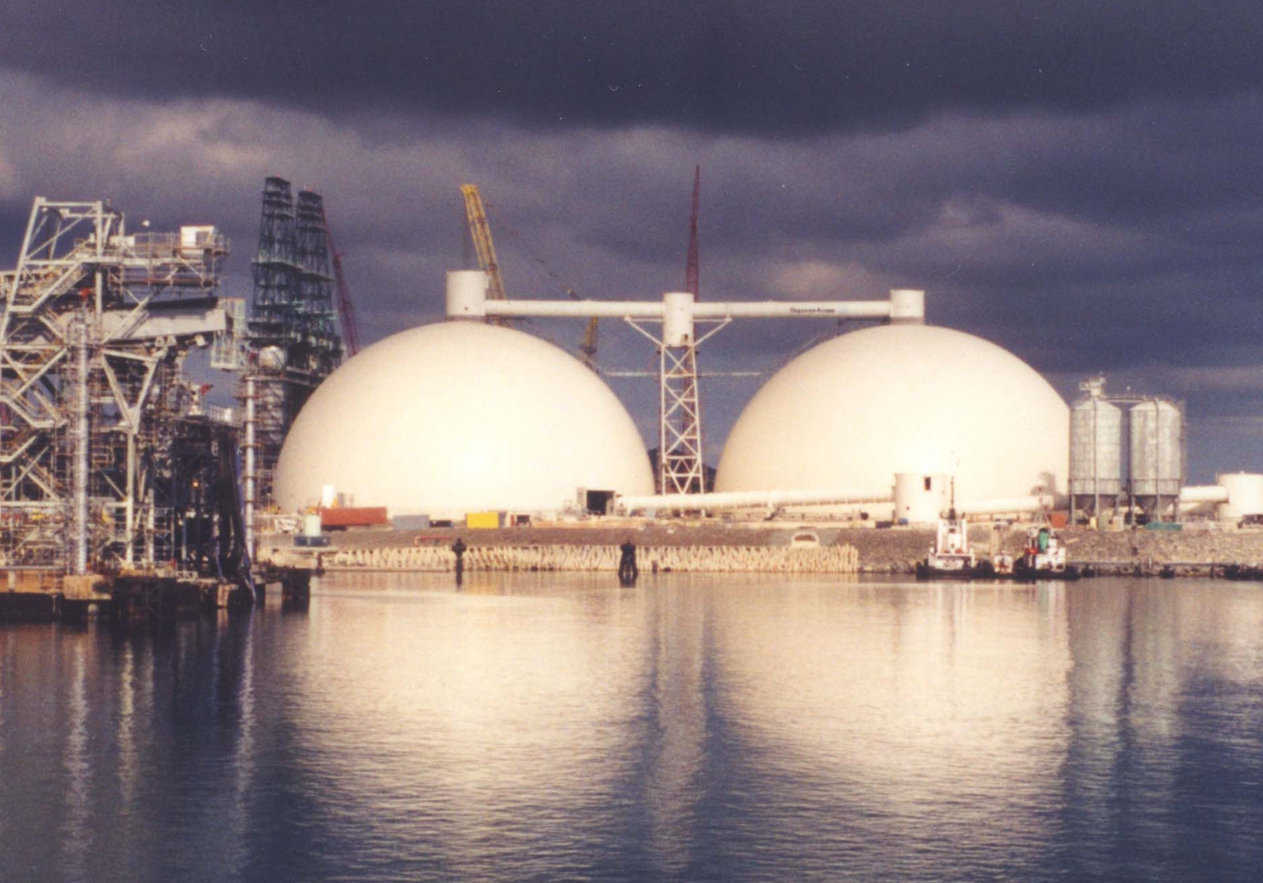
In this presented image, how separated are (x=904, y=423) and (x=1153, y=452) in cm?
1428

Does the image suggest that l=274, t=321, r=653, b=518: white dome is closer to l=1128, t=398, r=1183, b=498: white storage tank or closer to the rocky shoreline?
the rocky shoreline

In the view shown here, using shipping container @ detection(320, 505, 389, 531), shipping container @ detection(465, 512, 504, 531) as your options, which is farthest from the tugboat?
shipping container @ detection(320, 505, 389, 531)

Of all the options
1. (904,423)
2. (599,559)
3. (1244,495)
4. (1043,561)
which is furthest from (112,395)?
(1244,495)

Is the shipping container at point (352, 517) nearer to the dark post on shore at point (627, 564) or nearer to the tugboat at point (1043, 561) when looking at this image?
the dark post on shore at point (627, 564)

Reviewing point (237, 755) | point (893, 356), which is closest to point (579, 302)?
point (893, 356)

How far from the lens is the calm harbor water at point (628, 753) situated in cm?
2014

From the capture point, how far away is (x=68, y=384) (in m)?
53.1

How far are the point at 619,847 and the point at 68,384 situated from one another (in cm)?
3734

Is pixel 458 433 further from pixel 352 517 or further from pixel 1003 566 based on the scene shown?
pixel 1003 566

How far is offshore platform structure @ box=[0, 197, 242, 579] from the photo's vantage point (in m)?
53.1

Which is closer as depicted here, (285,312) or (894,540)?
(894,540)

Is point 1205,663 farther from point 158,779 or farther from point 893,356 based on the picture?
point 893,356

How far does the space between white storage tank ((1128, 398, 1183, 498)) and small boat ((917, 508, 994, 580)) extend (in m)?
16.8

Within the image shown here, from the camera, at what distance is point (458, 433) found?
101m
